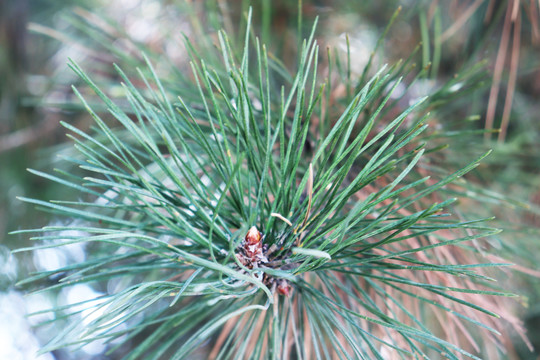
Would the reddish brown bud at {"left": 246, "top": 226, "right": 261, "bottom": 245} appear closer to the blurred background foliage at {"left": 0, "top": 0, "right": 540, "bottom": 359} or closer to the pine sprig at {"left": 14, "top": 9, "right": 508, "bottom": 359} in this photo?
the pine sprig at {"left": 14, "top": 9, "right": 508, "bottom": 359}

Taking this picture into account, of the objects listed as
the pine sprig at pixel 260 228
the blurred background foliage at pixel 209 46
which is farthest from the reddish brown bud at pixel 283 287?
the blurred background foliage at pixel 209 46

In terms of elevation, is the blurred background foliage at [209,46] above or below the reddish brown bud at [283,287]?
above

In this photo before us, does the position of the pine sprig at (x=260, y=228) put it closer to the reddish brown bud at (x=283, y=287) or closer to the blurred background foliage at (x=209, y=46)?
the reddish brown bud at (x=283, y=287)

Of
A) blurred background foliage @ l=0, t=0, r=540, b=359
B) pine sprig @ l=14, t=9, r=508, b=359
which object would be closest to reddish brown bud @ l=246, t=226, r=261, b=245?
pine sprig @ l=14, t=9, r=508, b=359

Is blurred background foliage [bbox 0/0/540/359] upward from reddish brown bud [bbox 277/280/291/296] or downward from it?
upward

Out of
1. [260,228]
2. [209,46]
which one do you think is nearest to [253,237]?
[260,228]

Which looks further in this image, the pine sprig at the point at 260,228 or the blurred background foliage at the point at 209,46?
the blurred background foliage at the point at 209,46

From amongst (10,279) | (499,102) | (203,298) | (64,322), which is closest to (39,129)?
(10,279)

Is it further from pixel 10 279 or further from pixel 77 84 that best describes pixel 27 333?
pixel 77 84
